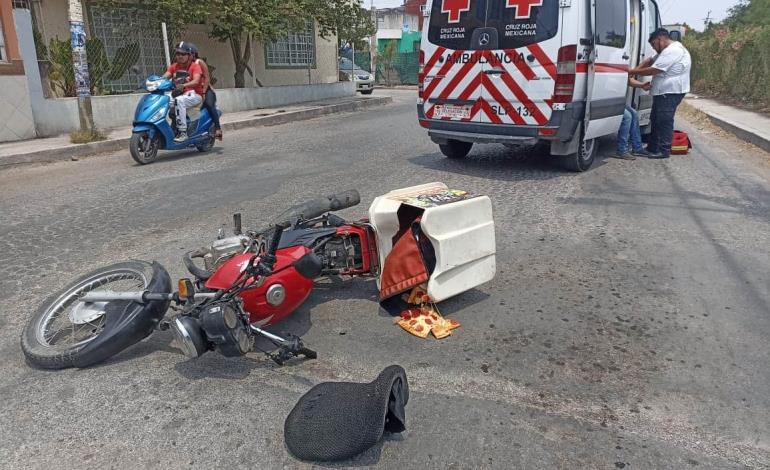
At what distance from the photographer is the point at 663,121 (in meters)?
8.48

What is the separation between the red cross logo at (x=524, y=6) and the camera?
6551 mm

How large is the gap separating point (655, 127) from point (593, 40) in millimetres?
2569

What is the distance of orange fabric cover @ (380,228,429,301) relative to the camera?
3.34 m

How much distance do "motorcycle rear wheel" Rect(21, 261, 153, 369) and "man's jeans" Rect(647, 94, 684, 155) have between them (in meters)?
7.55

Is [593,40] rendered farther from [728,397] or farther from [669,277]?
[728,397]

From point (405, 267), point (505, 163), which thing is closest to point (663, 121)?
point (505, 163)

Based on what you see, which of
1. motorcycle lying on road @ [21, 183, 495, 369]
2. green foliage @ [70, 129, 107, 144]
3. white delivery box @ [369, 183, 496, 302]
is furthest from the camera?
green foliage @ [70, 129, 107, 144]

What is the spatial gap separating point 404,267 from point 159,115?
6.46 meters

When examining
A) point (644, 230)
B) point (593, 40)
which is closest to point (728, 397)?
point (644, 230)

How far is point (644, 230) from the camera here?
17.3 feet

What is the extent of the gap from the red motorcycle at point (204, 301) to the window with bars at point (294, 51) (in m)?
17.2

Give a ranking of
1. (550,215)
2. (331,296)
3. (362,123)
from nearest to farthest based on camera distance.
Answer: (331,296), (550,215), (362,123)

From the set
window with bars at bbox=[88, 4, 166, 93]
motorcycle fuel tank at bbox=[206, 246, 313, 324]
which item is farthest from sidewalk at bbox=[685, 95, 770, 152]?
window with bars at bbox=[88, 4, 166, 93]

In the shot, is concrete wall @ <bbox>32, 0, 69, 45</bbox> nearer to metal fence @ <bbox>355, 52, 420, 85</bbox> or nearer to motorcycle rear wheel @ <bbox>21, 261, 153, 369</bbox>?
motorcycle rear wheel @ <bbox>21, 261, 153, 369</bbox>
